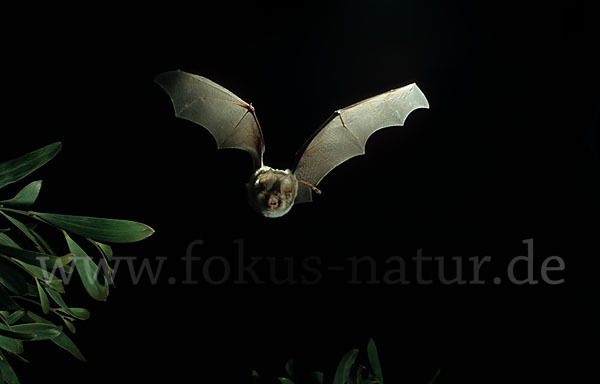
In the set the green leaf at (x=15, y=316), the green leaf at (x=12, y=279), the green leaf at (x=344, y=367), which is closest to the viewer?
the green leaf at (x=12, y=279)

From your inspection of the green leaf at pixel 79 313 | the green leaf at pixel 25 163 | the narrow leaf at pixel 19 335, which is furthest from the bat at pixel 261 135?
the narrow leaf at pixel 19 335

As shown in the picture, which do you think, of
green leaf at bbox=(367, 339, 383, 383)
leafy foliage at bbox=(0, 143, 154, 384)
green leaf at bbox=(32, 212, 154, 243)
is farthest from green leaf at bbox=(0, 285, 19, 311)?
green leaf at bbox=(367, 339, 383, 383)

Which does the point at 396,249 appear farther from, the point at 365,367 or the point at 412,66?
the point at 412,66

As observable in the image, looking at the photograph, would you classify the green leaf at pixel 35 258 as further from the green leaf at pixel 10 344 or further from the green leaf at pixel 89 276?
the green leaf at pixel 10 344

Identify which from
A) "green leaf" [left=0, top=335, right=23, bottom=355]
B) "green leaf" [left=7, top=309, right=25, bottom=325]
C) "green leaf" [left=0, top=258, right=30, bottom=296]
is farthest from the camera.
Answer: "green leaf" [left=7, top=309, right=25, bottom=325]

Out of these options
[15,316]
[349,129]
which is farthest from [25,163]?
[349,129]

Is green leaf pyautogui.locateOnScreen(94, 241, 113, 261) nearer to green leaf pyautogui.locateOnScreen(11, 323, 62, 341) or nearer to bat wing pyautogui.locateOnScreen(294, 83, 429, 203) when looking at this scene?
green leaf pyautogui.locateOnScreen(11, 323, 62, 341)
